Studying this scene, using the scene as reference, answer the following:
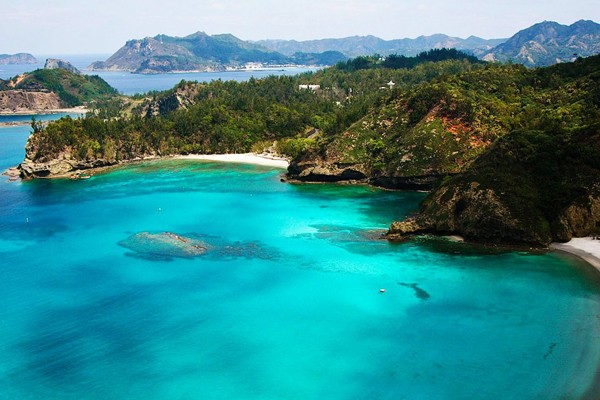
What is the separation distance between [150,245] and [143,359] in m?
29.1

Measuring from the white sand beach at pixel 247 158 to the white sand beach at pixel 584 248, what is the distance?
7254 centimetres

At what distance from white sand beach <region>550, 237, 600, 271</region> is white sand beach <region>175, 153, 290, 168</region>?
7254 centimetres

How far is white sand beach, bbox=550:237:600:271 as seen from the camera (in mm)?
57062

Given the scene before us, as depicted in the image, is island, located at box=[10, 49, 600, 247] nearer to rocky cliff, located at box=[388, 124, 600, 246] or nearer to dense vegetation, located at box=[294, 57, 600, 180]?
rocky cliff, located at box=[388, 124, 600, 246]

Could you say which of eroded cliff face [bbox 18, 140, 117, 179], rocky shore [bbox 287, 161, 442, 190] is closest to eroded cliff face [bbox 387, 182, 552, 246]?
rocky shore [bbox 287, 161, 442, 190]

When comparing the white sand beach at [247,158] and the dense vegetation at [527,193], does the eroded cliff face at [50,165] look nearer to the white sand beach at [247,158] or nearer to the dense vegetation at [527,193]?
the white sand beach at [247,158]

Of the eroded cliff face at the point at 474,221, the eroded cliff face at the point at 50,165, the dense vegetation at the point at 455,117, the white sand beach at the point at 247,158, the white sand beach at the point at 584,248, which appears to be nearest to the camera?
the white sand beach at the point at 584,248

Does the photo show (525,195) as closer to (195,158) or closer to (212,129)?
(195,158)

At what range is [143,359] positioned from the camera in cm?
4241

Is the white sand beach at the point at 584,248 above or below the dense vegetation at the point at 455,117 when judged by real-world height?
below

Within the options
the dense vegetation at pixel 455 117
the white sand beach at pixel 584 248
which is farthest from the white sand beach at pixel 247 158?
the white sand beach at pixel 584 248

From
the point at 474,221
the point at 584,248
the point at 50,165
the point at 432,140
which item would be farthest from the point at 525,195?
the point at 50,165

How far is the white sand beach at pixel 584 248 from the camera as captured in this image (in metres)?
57.1

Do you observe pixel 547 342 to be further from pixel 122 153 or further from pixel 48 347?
pixel 122 153
